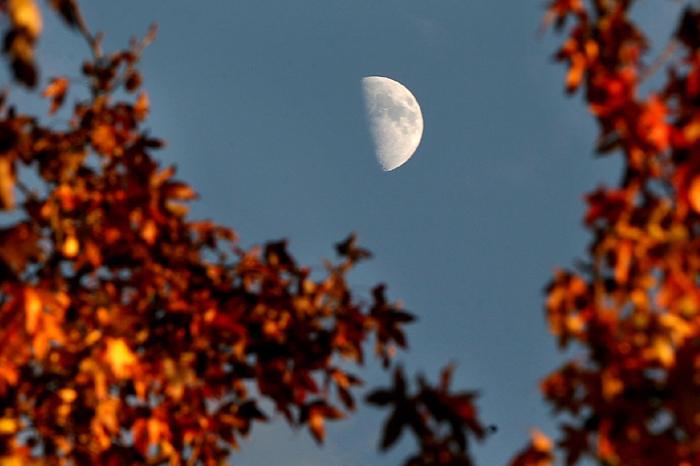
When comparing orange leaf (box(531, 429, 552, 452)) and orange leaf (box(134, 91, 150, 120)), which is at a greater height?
orange leaf (box(134, 91, 150, 120))

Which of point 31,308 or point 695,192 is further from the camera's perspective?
point 31,308

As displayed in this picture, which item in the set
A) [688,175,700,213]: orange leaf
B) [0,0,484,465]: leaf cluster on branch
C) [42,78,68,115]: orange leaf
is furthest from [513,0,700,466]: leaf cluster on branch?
[42,78,68,115]: orange leaf

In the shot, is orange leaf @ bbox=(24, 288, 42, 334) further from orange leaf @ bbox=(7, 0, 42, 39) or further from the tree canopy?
orange leaf @ bbox=(7, 0, 42, 39)

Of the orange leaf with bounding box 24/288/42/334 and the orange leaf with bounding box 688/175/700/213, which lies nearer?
the orange leaf with bounding box 688/175/700/213

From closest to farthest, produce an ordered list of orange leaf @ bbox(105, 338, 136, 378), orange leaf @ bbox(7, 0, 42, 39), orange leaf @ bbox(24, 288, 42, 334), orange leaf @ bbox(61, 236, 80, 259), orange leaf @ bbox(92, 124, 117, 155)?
orange leaf @ bbox(7, 0, 42, 39) < orange leaf @ bbox(24, 288, 42, 334) < orange leaf @ bbox(105, 338, 136, 378) < orange leaf @ bbox(61, 236, 80, 259) < orange leaf @ bbox(92, 124, 117, 155)

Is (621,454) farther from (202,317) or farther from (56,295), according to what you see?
(56,295)

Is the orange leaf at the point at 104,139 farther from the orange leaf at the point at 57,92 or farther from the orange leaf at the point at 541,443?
the orange leaf at the point at 541,443

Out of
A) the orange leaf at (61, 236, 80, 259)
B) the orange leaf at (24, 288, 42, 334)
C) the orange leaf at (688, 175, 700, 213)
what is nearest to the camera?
the orange leaf at (688, 175, 700, 213)

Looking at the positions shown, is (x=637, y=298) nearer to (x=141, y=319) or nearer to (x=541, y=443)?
(x=541, y=443)

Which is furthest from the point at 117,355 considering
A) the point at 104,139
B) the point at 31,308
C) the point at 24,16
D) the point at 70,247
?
the point at 24,16

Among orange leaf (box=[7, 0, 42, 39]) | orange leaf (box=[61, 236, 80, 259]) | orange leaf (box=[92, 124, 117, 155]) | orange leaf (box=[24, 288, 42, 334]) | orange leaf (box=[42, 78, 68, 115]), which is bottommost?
orange leaf (box=[7, 0, 42, 39])

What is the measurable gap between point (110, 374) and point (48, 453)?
115 centimetres

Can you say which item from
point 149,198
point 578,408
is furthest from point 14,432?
point 578,408

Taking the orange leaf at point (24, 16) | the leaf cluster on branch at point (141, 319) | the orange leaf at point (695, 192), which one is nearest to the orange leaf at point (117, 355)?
the leaf cluster on branch at point (141, 319)
